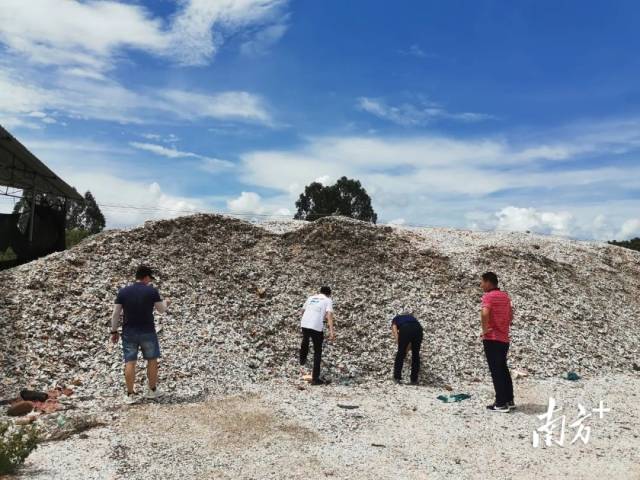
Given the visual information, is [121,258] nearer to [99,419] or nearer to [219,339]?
[219,339]

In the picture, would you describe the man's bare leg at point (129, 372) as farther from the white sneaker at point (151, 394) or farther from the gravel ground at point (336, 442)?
the gravel ground at point (336, 442)

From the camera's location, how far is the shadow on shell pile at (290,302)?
10523 millimetres

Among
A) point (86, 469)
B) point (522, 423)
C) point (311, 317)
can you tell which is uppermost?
point (311, 317)

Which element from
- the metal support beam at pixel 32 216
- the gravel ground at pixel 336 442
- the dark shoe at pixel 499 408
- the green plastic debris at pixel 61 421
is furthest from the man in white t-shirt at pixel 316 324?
the metal support beam at pixel 32 216

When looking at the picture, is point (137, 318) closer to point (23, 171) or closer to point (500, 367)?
point (500, 367)

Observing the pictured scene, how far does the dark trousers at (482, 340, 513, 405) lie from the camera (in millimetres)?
8445

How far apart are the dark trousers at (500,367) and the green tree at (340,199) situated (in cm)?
3686

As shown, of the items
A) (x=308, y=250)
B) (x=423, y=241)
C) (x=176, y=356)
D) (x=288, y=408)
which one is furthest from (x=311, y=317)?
(x=423, y=241)

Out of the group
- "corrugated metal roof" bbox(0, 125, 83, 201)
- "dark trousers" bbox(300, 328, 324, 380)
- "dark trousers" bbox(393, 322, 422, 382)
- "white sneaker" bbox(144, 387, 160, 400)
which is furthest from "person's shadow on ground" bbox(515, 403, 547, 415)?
"corrugated metal roof" bbox(0, 125, 83, 201)

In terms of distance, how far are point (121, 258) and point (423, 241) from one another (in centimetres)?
980

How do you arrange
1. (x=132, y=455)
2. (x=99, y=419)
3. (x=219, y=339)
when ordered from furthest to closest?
(x=219, y=339) < (x=99, y=419) < (x=132, y=455)

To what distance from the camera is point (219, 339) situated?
37.4 ft

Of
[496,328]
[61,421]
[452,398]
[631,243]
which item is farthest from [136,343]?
[631,243]

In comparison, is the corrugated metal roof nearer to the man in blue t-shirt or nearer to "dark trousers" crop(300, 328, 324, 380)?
the man in blue t-shirt
